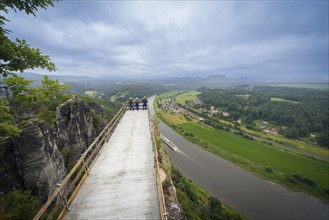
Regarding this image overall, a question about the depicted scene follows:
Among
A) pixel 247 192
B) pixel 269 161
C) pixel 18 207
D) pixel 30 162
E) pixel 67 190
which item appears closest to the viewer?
pixel 67 190

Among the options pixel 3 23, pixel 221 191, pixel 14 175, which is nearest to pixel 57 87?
pixel 3 23

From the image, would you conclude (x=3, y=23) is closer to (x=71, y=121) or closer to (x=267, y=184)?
(x=71, y=121)

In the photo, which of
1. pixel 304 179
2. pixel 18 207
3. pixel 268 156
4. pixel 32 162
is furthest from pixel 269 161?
pixel 18 207

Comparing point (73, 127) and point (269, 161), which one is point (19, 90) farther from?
point (269, 161)

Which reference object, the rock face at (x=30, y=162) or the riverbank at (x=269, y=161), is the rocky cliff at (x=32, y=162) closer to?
the rock face at (x=30, y=162)

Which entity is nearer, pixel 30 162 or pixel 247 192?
pixel 30 162

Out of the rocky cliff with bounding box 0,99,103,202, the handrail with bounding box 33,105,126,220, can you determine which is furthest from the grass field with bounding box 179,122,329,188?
the rocky cliff with bounding box 0,99,103,202
